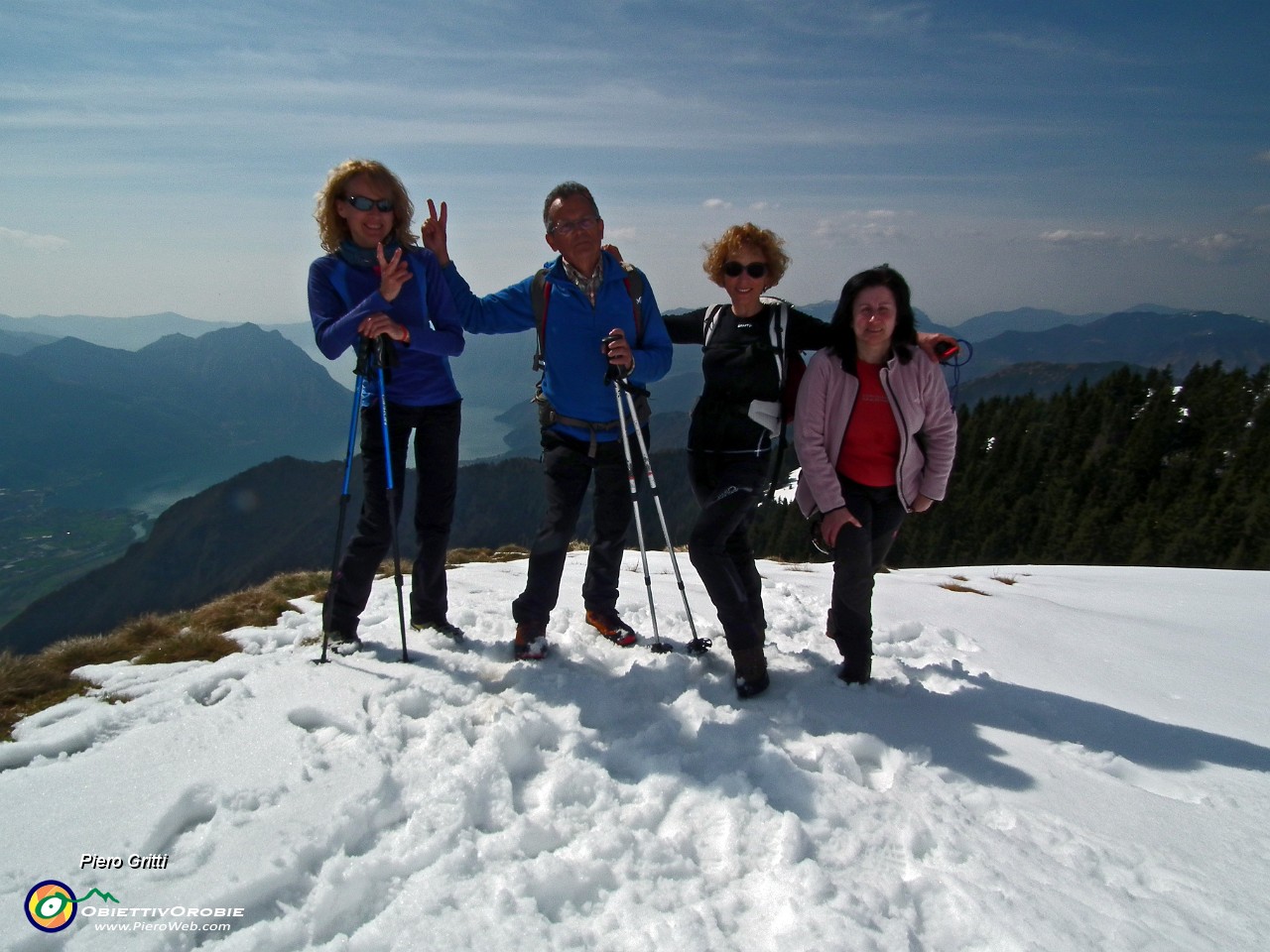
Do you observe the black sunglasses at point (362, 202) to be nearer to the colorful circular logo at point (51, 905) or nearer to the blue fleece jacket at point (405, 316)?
the blue fleece jacket at point (405, 316)

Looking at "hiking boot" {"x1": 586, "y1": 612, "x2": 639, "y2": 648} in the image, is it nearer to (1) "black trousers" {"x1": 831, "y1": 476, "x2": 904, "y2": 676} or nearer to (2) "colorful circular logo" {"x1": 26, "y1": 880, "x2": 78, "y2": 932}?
(1) "black trousers" {"x1": 831, "y1": 476, "x2": 904, "y2": 676}

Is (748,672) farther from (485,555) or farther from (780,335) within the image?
(485,555)

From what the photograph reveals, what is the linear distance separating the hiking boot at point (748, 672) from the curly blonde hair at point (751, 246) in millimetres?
3155

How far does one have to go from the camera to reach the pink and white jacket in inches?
202

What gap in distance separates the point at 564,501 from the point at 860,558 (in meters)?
2.55

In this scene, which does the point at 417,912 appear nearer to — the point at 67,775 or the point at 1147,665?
the point at 67,775

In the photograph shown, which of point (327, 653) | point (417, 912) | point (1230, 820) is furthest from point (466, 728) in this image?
point (1230, 820)

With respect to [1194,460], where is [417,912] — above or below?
above

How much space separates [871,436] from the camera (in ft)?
17.4

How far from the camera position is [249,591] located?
821 cm

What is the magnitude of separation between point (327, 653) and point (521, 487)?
17094 cm

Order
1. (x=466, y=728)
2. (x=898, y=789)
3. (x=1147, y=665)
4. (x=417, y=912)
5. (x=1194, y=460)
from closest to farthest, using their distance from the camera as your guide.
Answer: (x=417, y=912) → (x=898, y=789) → (x=466, y=728) → (x=1147, y=665) → (x=1194, y=460)

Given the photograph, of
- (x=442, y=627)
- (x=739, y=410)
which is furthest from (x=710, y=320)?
(x=442, y=627)

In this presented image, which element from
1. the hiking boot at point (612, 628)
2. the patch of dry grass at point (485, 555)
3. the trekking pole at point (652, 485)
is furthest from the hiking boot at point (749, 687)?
the patch of dry grass at point (485, 555)
